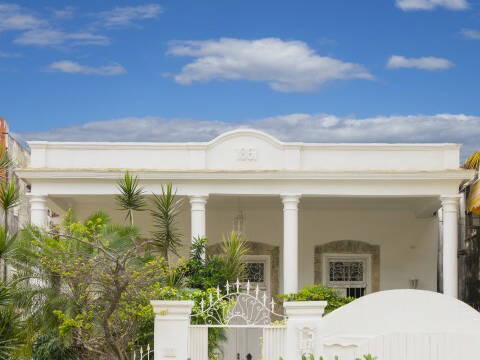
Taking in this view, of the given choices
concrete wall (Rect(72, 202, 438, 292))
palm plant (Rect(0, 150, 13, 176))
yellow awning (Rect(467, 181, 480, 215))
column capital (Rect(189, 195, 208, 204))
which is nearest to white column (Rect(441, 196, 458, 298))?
yellow awning (Rect(467, 181, 480, 215))

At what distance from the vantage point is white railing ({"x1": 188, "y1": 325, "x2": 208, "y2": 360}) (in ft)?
40.4

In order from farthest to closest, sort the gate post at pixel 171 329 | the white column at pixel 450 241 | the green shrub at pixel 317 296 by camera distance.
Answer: the white column at pixel 450 241 < the green shrub at pixel 317 296 < the gate post at pixel 171 329

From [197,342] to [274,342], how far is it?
39.8 inches

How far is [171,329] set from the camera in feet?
40.4

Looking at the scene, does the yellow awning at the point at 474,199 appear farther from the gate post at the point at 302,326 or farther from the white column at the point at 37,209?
the white column at the point at 37,209

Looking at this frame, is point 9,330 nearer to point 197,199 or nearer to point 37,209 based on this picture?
point 37,209

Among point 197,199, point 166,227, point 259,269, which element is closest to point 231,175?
point 197,199

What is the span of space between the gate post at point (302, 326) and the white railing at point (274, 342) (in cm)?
44

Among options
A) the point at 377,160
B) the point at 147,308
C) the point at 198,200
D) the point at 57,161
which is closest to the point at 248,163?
the point at 198,200

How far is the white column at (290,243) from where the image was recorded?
764 inches

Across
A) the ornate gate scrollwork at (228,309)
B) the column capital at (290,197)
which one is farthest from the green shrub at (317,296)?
the column capital at (290,197)

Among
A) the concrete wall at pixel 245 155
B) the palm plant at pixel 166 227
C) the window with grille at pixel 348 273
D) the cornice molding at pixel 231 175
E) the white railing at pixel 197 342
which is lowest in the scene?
the white railing at pixel 197 342

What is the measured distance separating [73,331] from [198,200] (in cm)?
650

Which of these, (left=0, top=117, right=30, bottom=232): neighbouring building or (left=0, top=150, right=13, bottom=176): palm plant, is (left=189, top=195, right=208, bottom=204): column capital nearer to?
(left=0, top=150, right=13, bottom=176): palm plant
